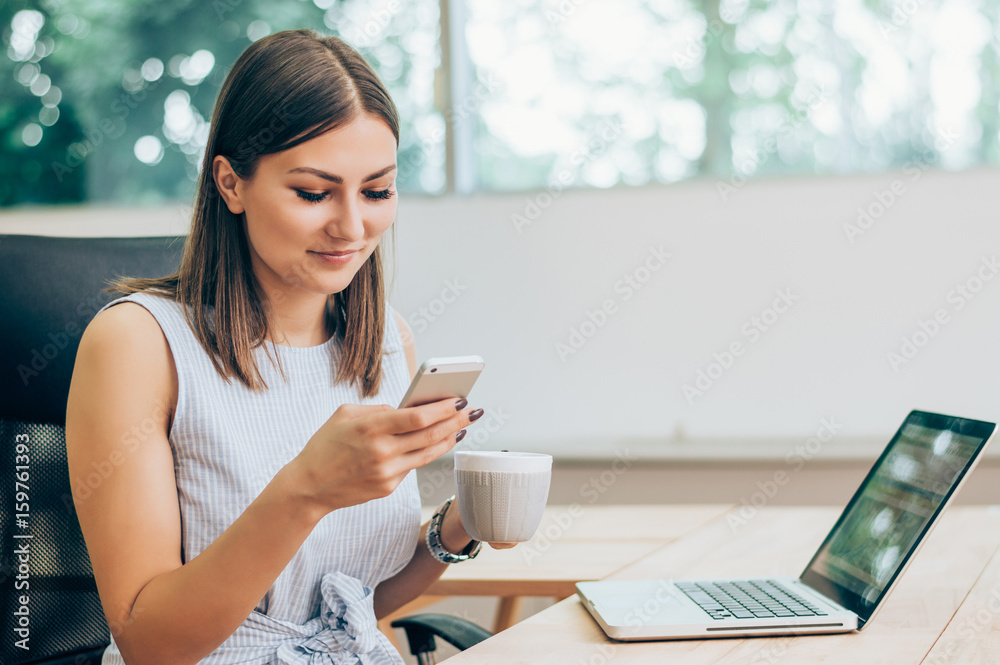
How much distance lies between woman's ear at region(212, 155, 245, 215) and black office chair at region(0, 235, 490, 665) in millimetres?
213

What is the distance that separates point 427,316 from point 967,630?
160 cm

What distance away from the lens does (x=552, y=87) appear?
228cm

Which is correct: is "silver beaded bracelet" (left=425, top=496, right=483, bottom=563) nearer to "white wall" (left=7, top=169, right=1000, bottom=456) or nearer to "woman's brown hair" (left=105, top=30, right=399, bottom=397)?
"woman's brown hair" (left=105, top=30, right=399, bottom=397)

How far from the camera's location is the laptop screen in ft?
2.84

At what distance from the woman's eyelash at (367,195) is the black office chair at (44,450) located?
320 mm

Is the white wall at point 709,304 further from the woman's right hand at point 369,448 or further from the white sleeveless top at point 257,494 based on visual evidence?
the woman's right hand at point 369,448

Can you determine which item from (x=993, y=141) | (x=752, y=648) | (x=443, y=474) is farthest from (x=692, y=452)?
(x=752, y=648)

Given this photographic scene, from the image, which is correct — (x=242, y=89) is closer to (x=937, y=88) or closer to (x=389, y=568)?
(x=389, y=568)

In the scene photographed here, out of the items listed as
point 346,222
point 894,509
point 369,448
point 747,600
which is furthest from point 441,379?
point 894,509

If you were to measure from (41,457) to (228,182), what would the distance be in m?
0.41

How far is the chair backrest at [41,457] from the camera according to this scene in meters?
1.02

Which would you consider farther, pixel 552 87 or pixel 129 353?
pixel 552 87

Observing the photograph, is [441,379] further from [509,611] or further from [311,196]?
[509,611]

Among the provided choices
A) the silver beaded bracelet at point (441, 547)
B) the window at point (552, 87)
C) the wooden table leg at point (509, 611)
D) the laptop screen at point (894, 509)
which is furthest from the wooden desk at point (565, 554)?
the window at point (552, 87)
